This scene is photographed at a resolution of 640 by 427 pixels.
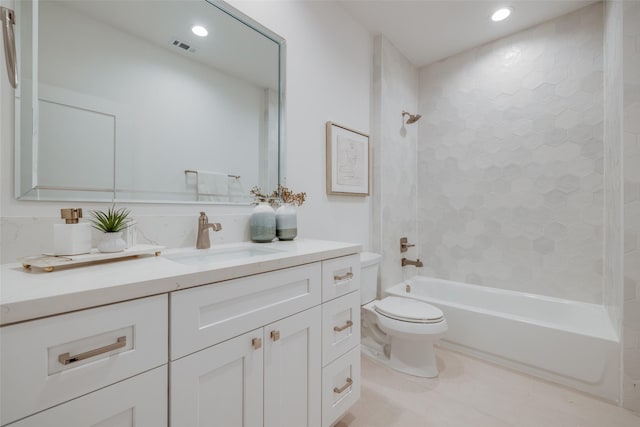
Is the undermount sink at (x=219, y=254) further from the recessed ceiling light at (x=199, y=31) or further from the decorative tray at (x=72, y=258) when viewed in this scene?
the recessed ceiling light at (x=199, y=31)

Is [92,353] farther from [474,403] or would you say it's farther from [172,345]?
[474,403]

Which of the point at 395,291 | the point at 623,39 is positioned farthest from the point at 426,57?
the point at 395,291

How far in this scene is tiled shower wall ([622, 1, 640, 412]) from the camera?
4.93ft

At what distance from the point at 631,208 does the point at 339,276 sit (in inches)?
67.0

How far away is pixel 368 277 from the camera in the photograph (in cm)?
204

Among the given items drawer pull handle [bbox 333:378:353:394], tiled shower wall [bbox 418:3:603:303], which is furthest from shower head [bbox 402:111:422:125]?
drawer pull handle [bbox 333:378:353:394]

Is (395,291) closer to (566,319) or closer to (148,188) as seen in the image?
(566,319)

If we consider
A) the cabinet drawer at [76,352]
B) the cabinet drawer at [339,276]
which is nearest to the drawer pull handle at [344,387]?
the cabinet drawer at [339,276]

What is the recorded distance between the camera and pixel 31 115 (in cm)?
91

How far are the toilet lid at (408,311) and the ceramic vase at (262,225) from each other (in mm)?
1021

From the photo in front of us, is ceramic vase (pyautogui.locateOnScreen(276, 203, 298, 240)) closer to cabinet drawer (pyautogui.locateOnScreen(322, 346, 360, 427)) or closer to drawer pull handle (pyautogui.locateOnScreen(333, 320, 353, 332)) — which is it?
drawer pull handle (pyautogui.locateOnScreen(333, 320, 353, 332))

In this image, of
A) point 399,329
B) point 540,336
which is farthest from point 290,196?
point 540,336

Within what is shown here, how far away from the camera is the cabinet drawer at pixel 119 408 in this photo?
542 mm

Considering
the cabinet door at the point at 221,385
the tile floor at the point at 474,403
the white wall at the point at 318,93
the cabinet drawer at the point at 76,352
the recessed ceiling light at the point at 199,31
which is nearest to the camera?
the cabinet drawer at the point at 76,352
